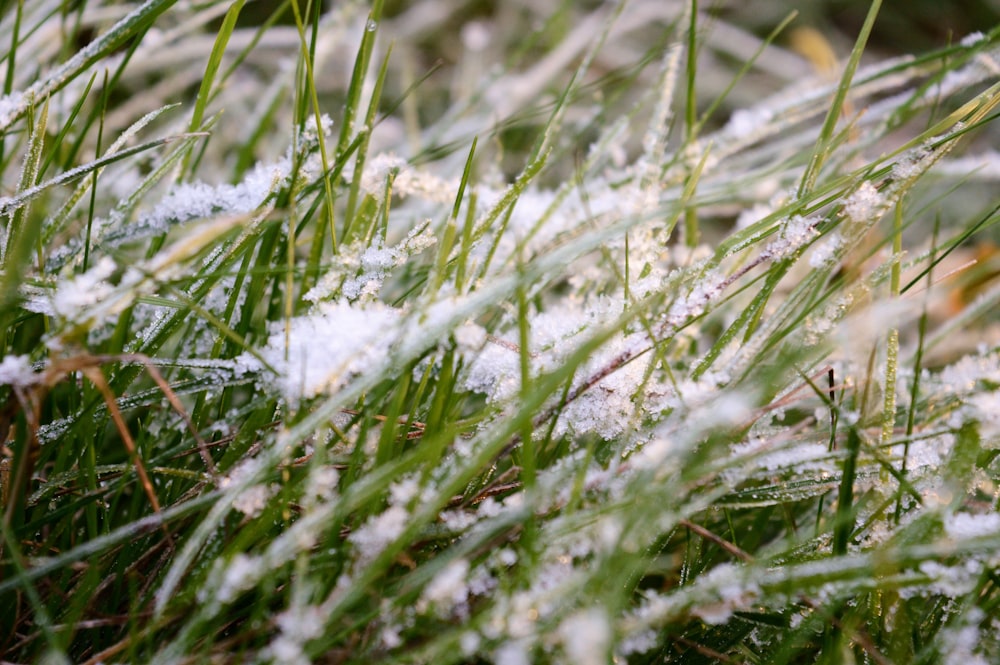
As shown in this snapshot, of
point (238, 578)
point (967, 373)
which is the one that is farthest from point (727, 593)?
point (967, 373)

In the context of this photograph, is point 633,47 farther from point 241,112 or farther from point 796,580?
point 796,580

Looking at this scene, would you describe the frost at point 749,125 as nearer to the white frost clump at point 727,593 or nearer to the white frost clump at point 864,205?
the white frost clump at point 864,205

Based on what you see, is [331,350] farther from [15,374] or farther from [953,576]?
[953,576]

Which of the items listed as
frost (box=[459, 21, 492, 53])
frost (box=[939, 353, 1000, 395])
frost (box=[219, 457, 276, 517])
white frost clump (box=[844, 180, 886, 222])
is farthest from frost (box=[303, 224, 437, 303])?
frost (box=[459, 21, 492, 53])

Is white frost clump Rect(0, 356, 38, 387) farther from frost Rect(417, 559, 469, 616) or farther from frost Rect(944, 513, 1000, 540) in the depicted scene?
frost Rect(944, 513, 1000, 540)

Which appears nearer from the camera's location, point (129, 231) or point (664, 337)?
point (664, 337)

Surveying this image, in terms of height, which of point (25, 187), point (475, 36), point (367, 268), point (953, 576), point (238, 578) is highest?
point (475, 36)

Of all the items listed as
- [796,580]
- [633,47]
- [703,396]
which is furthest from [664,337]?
[633,47]
